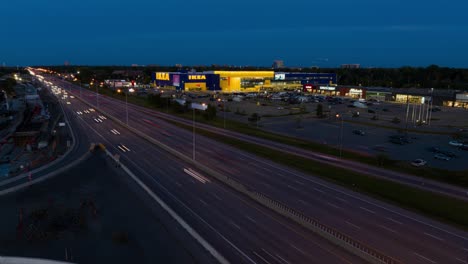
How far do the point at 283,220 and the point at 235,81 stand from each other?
13403 centimetres

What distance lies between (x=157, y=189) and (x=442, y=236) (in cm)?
2605

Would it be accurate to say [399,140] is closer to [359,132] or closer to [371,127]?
[359,132]

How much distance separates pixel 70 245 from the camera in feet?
80.3

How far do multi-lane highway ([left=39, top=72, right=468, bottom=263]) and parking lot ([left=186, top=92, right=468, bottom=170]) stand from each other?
2031cm

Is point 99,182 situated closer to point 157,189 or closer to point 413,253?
point 157,189

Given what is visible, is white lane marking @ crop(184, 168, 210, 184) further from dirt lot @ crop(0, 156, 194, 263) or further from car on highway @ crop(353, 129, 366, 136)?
car on highway @ crop(353, 129, 366, 136)

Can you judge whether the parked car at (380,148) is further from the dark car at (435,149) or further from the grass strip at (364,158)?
the dark car at (435,149)

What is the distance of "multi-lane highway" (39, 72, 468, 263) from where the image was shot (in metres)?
22.8

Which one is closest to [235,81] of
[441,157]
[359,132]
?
[359,132]

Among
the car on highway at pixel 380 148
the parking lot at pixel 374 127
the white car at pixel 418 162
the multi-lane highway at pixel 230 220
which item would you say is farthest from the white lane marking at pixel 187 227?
the car on highway at pixel 380 148

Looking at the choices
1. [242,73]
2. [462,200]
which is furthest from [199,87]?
[462,200]

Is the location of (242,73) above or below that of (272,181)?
above

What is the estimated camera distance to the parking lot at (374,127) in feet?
169

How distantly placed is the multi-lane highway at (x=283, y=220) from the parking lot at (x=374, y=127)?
20.3 metres
